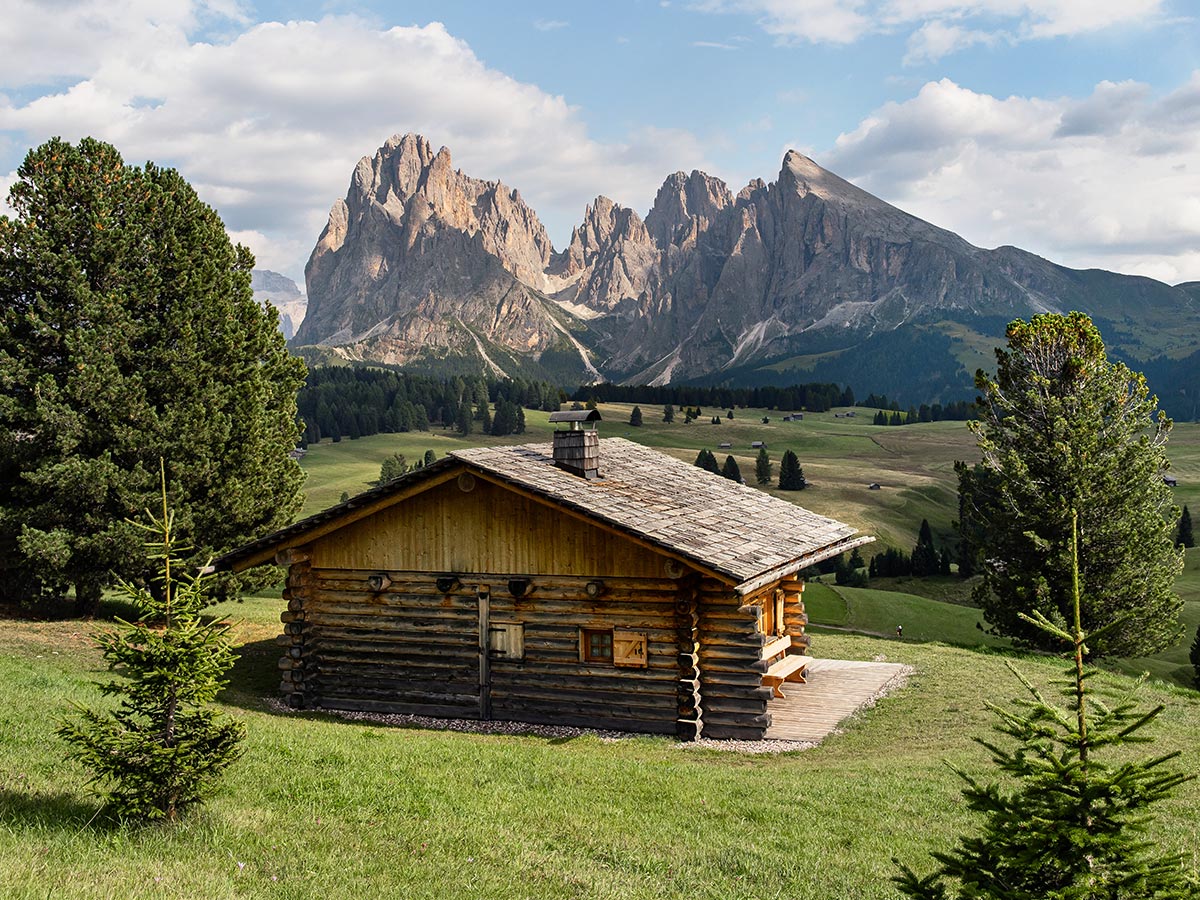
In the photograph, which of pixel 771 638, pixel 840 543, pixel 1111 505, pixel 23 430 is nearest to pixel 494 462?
pixel 771 638

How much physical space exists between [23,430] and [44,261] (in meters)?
4.48

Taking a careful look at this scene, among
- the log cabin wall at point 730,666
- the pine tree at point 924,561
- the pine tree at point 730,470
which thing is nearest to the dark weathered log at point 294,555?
the log cabin wall at point 730,666

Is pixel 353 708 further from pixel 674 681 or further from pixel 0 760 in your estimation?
pixel 0 760

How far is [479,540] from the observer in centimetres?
2102

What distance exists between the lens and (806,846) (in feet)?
36.1

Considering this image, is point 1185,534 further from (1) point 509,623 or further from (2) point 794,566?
(1) point 509,623

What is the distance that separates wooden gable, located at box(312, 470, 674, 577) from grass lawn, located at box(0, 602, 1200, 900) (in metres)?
3.54

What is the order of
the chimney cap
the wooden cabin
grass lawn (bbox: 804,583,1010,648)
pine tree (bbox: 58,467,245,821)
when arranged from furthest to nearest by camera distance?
1. grass lawn (bbox: 804,583,1010,648)
2. the chimney cap
3. the wooden cabin
4. pine tree (bbox: 58,467,245,821)

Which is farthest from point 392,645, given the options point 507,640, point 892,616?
point 892,616

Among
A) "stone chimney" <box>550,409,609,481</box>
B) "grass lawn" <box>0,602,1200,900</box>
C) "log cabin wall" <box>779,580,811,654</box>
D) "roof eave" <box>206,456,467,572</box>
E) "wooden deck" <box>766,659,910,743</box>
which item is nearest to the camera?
"grass lawn" <box>0,602,1200,900</box>

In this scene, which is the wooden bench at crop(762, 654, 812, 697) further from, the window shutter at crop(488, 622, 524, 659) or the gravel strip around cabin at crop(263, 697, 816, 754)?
the window shutter at crop(488, 622, 524, 659)

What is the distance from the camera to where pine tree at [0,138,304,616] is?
25.1 meters

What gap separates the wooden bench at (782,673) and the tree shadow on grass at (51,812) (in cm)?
1280

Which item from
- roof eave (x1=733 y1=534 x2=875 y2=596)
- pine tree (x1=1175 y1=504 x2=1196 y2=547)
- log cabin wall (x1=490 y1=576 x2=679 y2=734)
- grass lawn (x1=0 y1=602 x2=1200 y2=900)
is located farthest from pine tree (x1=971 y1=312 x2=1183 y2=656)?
pine tree (x1=1175 y1=504 x2=1196 y2=547)
